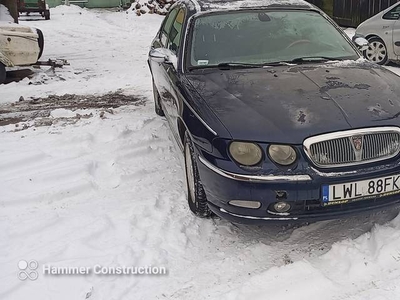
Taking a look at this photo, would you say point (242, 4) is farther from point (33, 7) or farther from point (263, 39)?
point (33, 7)

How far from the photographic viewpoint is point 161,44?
589 cm

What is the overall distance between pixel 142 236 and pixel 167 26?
125 inches

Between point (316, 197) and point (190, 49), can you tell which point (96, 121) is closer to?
point (190, 49)

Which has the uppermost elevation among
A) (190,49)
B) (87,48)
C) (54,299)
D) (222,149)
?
(190,49)

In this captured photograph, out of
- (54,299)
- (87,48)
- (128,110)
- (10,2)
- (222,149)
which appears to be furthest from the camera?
(87,48)

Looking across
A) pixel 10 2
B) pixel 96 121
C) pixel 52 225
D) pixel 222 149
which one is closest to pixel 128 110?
pixel 96 121

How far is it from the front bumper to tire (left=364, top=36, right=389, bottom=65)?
7059 millimetres

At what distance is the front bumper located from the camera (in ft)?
10.0

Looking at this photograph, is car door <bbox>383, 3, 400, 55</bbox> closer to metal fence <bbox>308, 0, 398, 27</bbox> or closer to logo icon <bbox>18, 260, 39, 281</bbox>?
metal fence <bbox>308, 0, 398, 27</bbox>

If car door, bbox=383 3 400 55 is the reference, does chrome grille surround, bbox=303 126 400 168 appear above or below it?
above

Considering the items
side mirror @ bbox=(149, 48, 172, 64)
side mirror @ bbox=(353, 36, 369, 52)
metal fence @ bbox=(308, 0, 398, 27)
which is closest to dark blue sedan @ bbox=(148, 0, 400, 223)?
side mirror @ bbox=(149, 48, 172, 64)

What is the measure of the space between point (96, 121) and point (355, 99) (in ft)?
12.0

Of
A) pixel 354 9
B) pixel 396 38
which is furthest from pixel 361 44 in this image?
pixel 354 9

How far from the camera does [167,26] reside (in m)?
5.94
